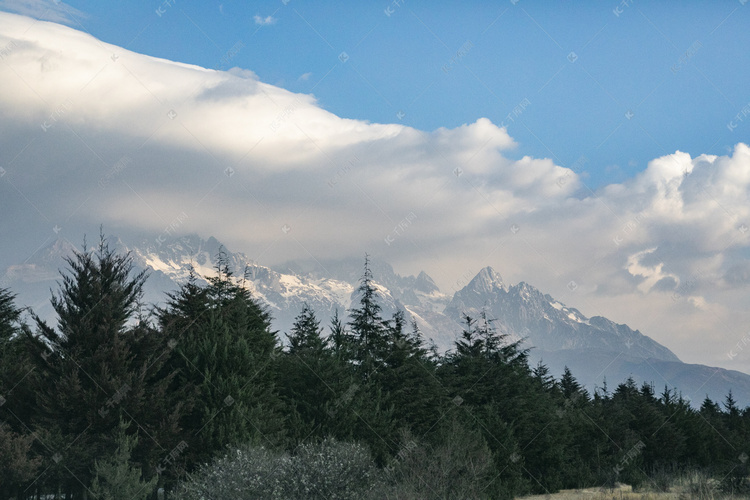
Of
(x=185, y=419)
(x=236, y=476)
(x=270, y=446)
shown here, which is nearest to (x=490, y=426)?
(x=270, y=446)

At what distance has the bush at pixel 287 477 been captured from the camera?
1803cm

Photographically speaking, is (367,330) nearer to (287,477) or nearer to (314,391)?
(314,391)

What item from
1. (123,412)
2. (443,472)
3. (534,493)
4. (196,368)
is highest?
(196,368)

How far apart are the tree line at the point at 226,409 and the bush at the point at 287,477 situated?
68 millimetres

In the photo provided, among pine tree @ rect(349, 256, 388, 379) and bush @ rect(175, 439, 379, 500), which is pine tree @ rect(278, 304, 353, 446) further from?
bush @ rect(175, 439, 379, 500)

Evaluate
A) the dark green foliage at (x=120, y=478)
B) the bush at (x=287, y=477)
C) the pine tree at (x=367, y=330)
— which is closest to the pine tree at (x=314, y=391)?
the pine tree at (x=367, y=330)

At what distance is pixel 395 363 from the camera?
1490 inches

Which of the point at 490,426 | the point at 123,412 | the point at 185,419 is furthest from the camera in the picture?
the point at 490,426

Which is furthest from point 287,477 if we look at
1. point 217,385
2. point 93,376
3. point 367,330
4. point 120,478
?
point 367,330

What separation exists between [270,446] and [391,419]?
11.4 meters

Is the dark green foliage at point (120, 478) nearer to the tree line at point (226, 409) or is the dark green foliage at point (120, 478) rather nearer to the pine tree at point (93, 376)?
the tree line at point (226, 409)

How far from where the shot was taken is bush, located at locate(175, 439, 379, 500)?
18031 millimetres

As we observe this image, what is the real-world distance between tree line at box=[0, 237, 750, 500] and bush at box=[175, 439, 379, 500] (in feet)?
0.22

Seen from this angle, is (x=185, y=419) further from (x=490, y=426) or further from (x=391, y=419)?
(x=490, y=426)
